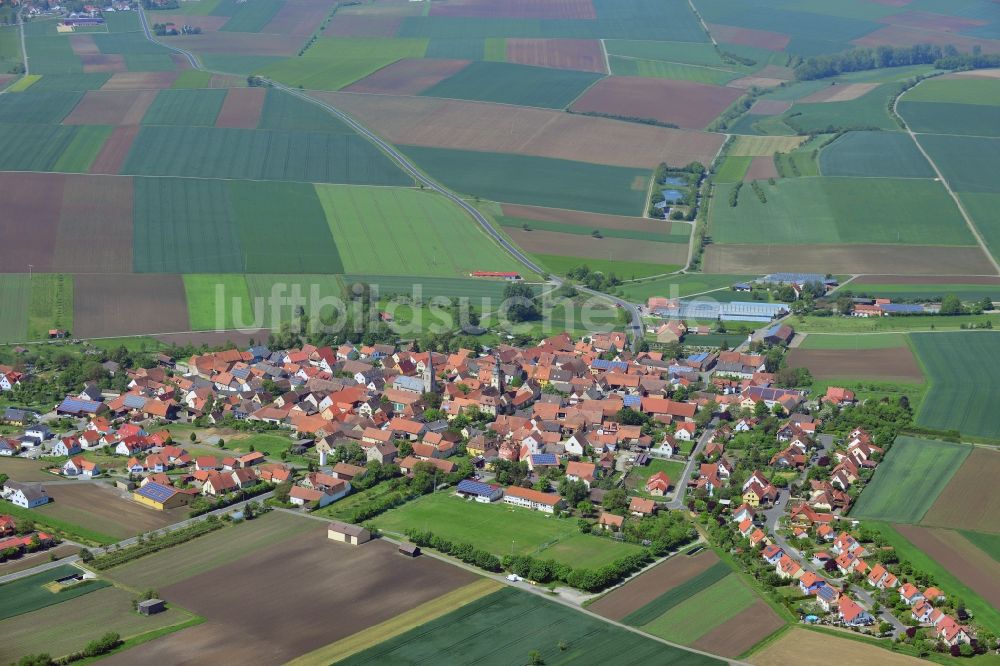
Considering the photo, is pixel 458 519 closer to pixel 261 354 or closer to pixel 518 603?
pixel 518 603

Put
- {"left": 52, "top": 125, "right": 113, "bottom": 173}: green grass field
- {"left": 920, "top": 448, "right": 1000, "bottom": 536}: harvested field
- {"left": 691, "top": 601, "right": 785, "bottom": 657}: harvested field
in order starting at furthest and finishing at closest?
{"left": 52, "top": 125, "right": 113, "bottom": 173}: green grass field → {"left": 920, "top": 448, "right": 1000, "bottom": 536}: harvested field → {"left": 691, "top": 601, "right": 785, "bottom": 657}: harvested field

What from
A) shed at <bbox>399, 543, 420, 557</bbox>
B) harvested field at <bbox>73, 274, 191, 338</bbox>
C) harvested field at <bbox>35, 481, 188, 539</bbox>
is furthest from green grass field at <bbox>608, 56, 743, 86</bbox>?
shed at <bbox>399, 543, 420, 557</bbox>

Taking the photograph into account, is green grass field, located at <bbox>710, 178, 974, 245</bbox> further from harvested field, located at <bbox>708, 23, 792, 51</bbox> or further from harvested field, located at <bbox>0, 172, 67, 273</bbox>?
harvested field, located at <bbox>708, 23, 792, 51</bbox>

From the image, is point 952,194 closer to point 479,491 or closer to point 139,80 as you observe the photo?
point 479,491

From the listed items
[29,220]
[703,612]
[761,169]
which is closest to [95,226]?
[29,220]

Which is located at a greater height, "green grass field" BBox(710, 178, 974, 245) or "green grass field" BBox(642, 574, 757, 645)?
"green grass field" BBox(710, 178, 974, 245)

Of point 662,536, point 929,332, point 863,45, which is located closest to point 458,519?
point 662,536
